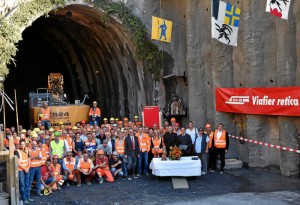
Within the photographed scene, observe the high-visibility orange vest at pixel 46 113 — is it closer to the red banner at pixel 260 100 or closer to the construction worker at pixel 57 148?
the construction worker at pixel 57 148

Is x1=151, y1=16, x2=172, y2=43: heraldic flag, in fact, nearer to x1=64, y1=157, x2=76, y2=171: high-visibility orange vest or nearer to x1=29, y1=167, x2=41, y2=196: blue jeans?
x1=64, y1=157, x2=76, y2=171: high-visibility orange vest

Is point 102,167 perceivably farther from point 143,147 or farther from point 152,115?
point 152,115

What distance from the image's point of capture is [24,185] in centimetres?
1352

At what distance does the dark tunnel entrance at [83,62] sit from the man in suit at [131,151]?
764cm

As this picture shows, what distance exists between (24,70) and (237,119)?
23.0 metres

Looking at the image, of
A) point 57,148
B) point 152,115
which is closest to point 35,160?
point 57,148

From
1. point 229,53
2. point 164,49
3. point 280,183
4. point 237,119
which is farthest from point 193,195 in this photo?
point 164,49

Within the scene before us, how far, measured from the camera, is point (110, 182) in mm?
16109

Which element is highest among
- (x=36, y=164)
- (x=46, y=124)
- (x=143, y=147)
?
(x=46, y=124)

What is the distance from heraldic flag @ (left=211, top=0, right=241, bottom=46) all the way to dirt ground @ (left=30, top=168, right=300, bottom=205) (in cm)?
510

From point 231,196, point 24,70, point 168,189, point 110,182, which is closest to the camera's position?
point 231,196

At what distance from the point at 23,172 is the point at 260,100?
8.93 meters

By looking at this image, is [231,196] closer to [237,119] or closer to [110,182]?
[110,182]

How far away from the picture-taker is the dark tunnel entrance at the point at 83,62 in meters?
25.2
